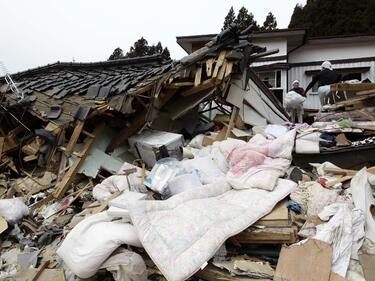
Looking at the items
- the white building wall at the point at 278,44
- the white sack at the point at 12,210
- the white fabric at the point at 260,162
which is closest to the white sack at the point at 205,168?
the white fabric at the point at 260,162

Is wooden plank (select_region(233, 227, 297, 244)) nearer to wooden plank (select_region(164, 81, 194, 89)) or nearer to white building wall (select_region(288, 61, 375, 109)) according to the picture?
wooden plank (select_region(164, 81, 194, 89))

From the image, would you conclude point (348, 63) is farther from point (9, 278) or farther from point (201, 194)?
point (9, 278)

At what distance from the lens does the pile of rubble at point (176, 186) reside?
10.4 feet

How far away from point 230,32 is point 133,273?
5302 mm

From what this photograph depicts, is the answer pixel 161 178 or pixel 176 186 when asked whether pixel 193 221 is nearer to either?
pixel 176 186

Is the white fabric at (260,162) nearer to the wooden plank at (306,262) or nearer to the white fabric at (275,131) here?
the white fabric at (275,131)

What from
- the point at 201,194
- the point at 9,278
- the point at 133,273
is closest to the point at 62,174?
the point at 9,278

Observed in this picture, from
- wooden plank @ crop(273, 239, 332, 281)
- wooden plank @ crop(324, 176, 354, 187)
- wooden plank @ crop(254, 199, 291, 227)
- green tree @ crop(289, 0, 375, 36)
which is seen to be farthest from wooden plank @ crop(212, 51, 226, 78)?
green tree @ crop(289, 0, 375, 36)

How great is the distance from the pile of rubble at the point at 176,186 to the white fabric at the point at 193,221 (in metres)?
0.01

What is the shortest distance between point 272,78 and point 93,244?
13727 mm

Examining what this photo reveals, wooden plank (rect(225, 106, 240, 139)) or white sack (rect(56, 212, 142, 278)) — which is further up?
wooden plank (rect(225, 106, 240, 139))

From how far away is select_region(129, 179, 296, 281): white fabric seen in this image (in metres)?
2.96

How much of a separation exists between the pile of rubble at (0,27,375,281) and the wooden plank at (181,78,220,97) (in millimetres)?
23

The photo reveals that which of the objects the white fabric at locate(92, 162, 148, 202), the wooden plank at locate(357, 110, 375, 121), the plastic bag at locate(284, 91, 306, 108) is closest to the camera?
the white fabric at locate(92, 162, 148, 202)
